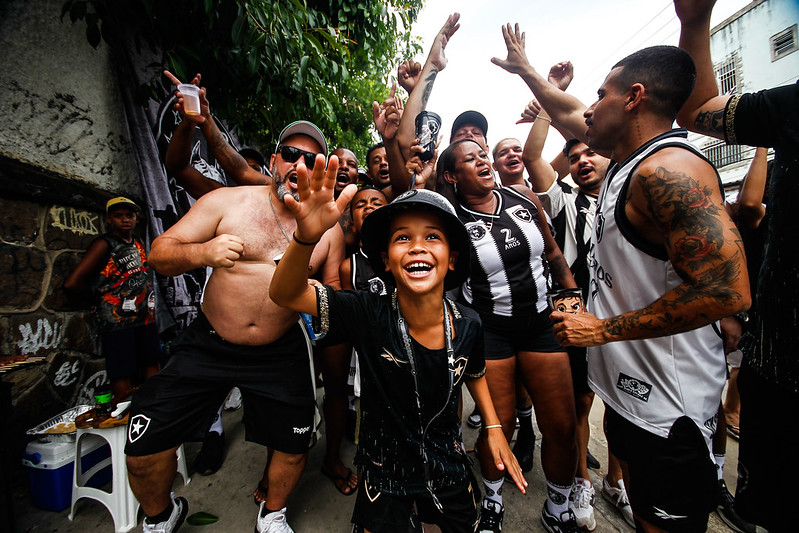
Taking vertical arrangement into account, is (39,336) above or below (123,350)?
above

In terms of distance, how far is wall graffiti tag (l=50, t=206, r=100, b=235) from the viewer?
113 inches

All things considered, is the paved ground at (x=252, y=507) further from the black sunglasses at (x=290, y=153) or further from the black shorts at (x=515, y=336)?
the black sunglasses at (x=290, y=153)

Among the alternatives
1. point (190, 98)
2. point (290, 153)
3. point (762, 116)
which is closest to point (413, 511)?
point (290, 153)

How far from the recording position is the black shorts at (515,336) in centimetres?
225

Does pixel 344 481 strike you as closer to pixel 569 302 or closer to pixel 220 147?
pixel 569 302

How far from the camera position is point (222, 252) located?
5.28ft

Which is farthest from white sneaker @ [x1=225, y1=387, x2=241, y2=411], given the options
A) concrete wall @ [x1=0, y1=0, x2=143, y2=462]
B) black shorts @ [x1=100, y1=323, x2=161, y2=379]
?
concrete wall @ [x1=0, y1=0, x2=143, y2=462]

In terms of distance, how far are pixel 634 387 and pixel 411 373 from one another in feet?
3.85

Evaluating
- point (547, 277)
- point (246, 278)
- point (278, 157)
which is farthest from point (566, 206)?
point (246, 278)

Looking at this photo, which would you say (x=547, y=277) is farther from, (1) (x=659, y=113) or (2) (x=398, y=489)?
(2) (x=398, y=489)

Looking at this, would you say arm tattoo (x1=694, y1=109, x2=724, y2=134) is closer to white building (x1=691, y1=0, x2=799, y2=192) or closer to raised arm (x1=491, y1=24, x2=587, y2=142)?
raised arm (x1=491, y1=24, x2=587, y2=142)

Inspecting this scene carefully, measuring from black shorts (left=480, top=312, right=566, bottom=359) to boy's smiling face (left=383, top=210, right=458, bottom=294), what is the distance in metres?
0.75

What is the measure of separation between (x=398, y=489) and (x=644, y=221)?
1.84m

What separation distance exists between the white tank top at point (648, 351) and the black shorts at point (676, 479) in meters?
0.06
